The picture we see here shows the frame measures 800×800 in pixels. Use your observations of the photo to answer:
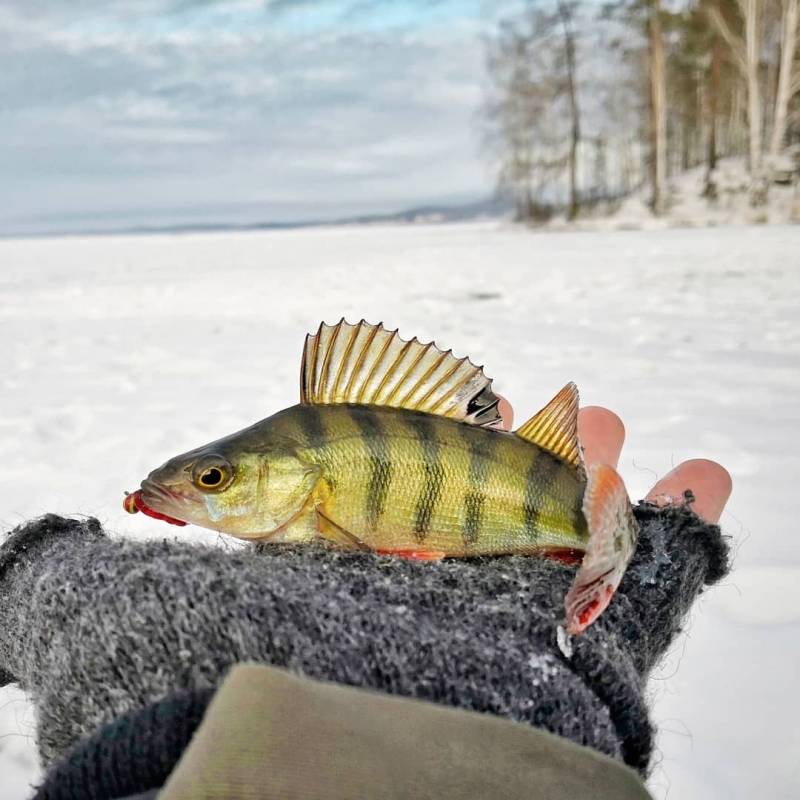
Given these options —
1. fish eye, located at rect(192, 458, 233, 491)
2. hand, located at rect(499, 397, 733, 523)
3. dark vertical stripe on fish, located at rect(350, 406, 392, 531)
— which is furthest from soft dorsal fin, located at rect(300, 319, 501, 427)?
hand, located at rect(499, 397, 733, 523)

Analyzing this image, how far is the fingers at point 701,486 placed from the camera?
2.58m

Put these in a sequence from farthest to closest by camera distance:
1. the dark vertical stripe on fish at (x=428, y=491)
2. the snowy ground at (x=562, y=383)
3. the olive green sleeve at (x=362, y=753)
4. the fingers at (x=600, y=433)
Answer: the fingers at (x=600, y=433)
the snowy ground at (x=562, y=383)
the dark vertical stripe on fish at (x=428, y=491)
the olive green sleeve at (x=362, y=753)

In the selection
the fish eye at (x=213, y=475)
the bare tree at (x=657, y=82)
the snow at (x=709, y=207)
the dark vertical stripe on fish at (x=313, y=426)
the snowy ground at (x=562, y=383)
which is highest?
the bare tree at (x=657, y=82)

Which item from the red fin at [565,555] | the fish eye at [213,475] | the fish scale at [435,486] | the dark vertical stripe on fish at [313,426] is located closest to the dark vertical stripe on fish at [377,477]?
the fish scale at [435,486]

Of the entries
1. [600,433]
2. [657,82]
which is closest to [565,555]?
[600,433]

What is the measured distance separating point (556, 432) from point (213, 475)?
793mm

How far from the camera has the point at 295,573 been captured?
167 cm

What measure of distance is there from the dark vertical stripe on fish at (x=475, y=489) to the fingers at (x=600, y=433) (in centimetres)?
127

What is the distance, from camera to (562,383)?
20.4ft

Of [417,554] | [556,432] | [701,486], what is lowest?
[701,486]

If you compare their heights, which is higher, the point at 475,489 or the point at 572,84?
the point at 572,84

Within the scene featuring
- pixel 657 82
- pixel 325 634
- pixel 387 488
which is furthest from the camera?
pixel 657 82

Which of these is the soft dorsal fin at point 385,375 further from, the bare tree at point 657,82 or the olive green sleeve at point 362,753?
the bare tree at point 657,82

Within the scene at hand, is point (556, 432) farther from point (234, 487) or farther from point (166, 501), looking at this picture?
point (166, 501)
